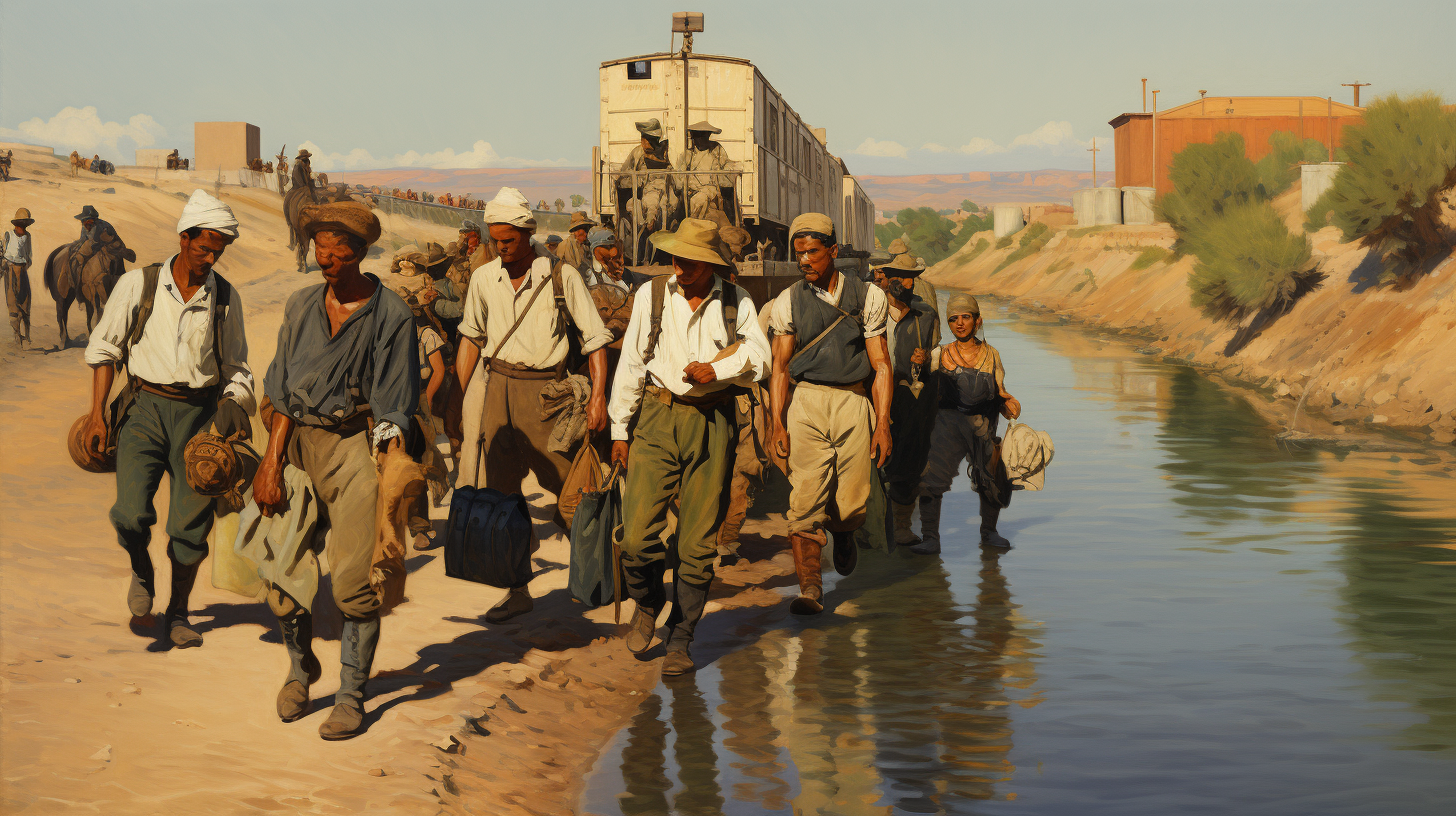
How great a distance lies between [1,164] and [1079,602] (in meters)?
46.2

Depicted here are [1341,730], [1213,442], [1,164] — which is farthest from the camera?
[1,164]

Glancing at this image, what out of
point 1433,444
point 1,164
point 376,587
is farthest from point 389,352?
point 1,164

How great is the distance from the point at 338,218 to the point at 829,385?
10.4 ft

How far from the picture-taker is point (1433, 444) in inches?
634

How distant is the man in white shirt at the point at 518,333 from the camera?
7297 mm

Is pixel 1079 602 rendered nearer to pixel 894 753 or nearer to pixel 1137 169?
pixel 894 753

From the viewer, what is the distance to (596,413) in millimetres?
6965

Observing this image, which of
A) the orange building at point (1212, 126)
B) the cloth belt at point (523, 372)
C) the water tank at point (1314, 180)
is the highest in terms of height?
the orange building at point (1212, 126)

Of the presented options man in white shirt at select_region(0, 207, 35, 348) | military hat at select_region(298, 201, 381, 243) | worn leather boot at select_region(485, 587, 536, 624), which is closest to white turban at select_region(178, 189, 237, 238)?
military hat at select_region(298, 201, 381, 243)

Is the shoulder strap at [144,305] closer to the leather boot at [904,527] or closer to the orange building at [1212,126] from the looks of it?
the leather boot at [904,527]

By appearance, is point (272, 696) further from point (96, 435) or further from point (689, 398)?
point (689, 398)

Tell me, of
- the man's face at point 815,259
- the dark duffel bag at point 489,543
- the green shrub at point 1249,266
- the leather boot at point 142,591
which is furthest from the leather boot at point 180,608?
the green shrub at point 1249,266

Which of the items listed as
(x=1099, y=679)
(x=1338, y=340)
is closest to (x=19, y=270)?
(x=1099, y=679)

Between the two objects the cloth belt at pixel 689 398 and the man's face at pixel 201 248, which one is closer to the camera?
the man's face at pixel 201 248
